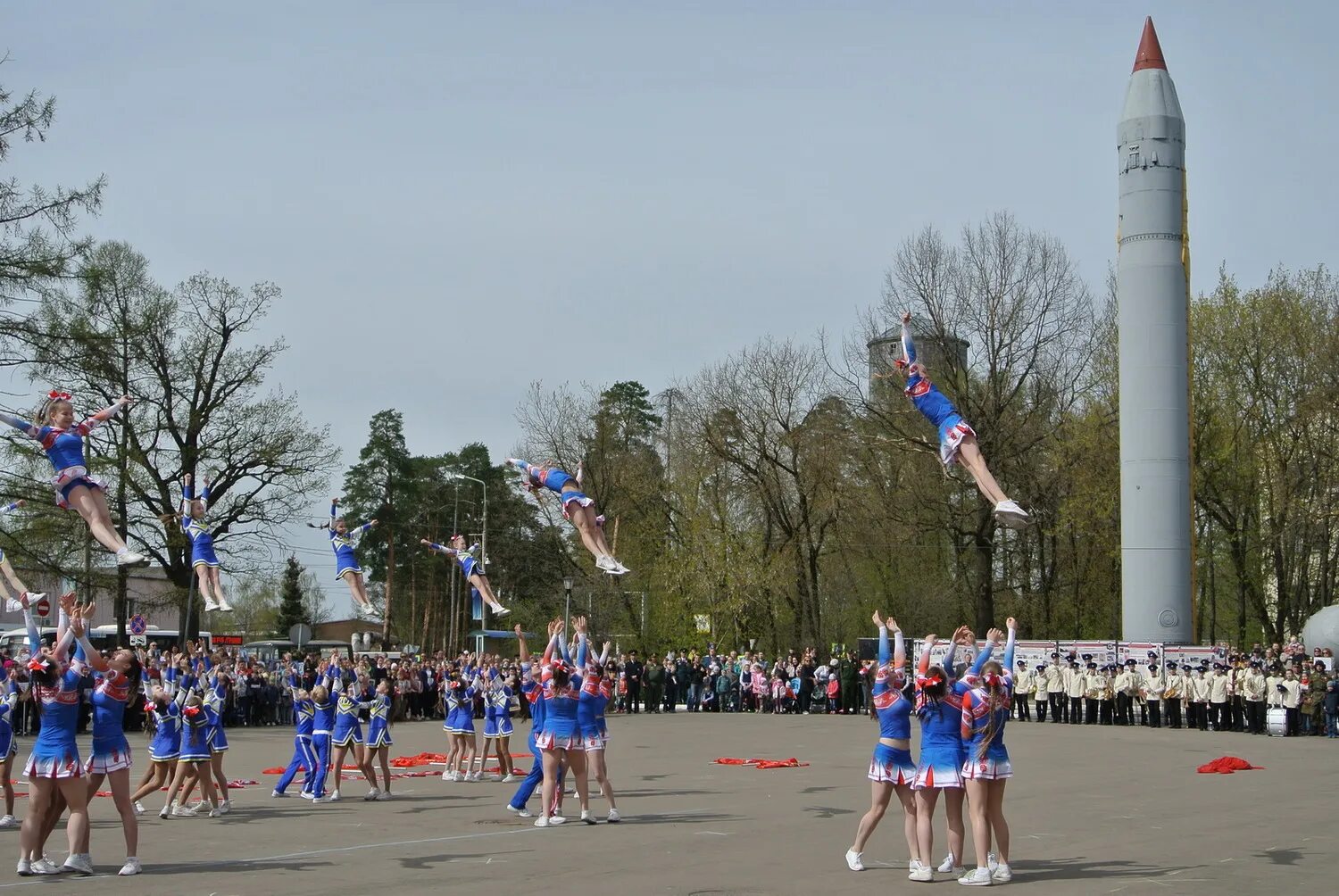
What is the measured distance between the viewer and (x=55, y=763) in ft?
36.9

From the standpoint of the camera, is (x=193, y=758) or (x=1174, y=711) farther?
(x=1174, y=711)

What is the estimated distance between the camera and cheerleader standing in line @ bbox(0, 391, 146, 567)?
39.7ft

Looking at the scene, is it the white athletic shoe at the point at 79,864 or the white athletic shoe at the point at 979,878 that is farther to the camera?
the white athletic shoe at the point at 79,864

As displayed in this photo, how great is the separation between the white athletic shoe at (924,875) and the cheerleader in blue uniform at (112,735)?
678 centimetres

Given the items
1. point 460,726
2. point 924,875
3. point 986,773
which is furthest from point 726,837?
point 460,726

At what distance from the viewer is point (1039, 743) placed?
A: 26.8 m

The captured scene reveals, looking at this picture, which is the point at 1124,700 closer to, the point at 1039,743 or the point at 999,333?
the point at 1039,743

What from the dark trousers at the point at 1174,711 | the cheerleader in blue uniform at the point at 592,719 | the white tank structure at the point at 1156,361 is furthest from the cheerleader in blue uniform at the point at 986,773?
the white tank structure at the point at 1156,361

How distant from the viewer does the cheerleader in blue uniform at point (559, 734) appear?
1433 centimetres

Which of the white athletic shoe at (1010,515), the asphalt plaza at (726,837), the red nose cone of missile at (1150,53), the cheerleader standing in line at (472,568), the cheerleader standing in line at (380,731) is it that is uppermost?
the red nose cone of missile at (1150,53)

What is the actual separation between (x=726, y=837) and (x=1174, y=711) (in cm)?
2272

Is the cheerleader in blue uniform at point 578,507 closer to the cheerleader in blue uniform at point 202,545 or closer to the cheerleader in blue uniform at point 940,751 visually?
the cheerleader in blue uniform at point 940,751

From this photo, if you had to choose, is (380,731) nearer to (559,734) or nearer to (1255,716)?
(559,734)

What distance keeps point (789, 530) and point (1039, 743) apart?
73.8ft
